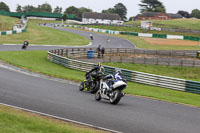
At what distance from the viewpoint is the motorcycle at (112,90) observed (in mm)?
13743

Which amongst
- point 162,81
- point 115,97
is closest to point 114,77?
point 115,97

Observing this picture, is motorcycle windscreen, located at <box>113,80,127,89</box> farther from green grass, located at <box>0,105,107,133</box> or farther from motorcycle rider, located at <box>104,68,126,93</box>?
green grass, located at <box>0,105,107,133</box>

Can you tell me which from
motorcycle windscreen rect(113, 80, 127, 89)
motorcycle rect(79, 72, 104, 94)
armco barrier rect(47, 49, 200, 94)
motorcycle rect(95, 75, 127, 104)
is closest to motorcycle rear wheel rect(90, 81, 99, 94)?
motorcycle rect(79, 72, 104, 94)

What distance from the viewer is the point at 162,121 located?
11.9m

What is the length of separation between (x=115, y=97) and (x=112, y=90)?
1.14 ft

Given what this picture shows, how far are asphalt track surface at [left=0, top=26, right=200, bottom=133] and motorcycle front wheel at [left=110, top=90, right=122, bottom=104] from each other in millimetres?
261

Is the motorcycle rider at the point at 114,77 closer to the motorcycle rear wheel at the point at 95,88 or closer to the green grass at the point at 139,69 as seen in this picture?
the motorcycle rear wheel at the point at 95,88

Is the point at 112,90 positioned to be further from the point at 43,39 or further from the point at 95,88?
the point at 43,39

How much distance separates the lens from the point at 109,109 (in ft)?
44.4

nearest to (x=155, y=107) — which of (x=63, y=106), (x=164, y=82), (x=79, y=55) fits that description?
(x=63, y=106)

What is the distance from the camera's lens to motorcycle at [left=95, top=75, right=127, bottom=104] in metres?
13.7

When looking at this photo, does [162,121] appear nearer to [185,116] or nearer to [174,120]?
[174,120]

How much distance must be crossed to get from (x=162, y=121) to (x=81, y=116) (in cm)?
308

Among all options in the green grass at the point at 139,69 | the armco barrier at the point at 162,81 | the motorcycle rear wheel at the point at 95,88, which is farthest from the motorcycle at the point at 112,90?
the armco barrier at the point at 162,81
